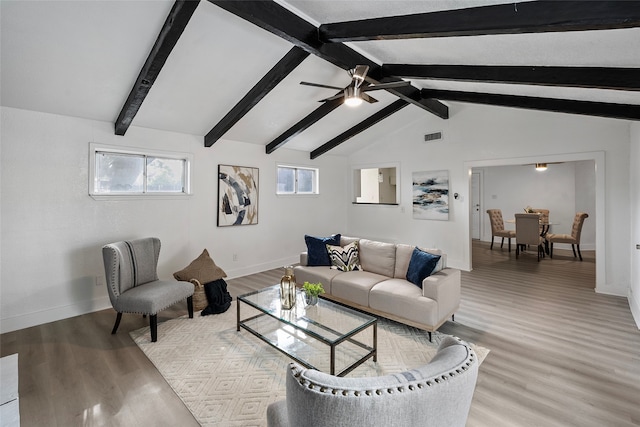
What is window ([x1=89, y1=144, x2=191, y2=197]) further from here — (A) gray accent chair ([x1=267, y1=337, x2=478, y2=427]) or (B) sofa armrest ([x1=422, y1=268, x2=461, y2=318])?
(A) gray accent chair ([x1=267, y1=337, x2=478, y2=427])

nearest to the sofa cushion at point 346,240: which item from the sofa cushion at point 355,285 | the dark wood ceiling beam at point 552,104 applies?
the sofa cushion at point 355,285

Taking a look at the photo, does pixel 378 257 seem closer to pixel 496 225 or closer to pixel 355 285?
pixel 355 285

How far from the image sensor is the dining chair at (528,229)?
6.18m

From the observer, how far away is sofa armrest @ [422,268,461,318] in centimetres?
295

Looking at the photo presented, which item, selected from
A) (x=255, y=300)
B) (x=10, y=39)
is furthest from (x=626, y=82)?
(x=10, y=39)

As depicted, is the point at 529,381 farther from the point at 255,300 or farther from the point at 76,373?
the point at 76,373

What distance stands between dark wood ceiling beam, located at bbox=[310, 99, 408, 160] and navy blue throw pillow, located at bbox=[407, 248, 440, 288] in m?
3.14

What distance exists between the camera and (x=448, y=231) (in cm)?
595

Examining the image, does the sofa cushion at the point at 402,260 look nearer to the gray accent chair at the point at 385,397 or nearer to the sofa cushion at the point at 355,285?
the sofa cushion at the point at 355,285

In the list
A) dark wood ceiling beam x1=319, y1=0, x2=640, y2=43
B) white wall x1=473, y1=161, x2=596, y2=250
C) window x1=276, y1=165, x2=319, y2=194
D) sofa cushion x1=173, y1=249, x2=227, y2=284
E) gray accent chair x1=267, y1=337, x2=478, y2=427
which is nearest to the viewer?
gray accent chair x1=267, y1=337, x2=478, y2=427

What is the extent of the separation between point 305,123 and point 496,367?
417cm

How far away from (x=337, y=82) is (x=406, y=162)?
9.66 feet

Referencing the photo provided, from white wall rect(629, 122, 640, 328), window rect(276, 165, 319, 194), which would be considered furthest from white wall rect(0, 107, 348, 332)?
white wall rect(629, 122, 640, 328)

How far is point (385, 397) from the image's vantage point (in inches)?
31.4
